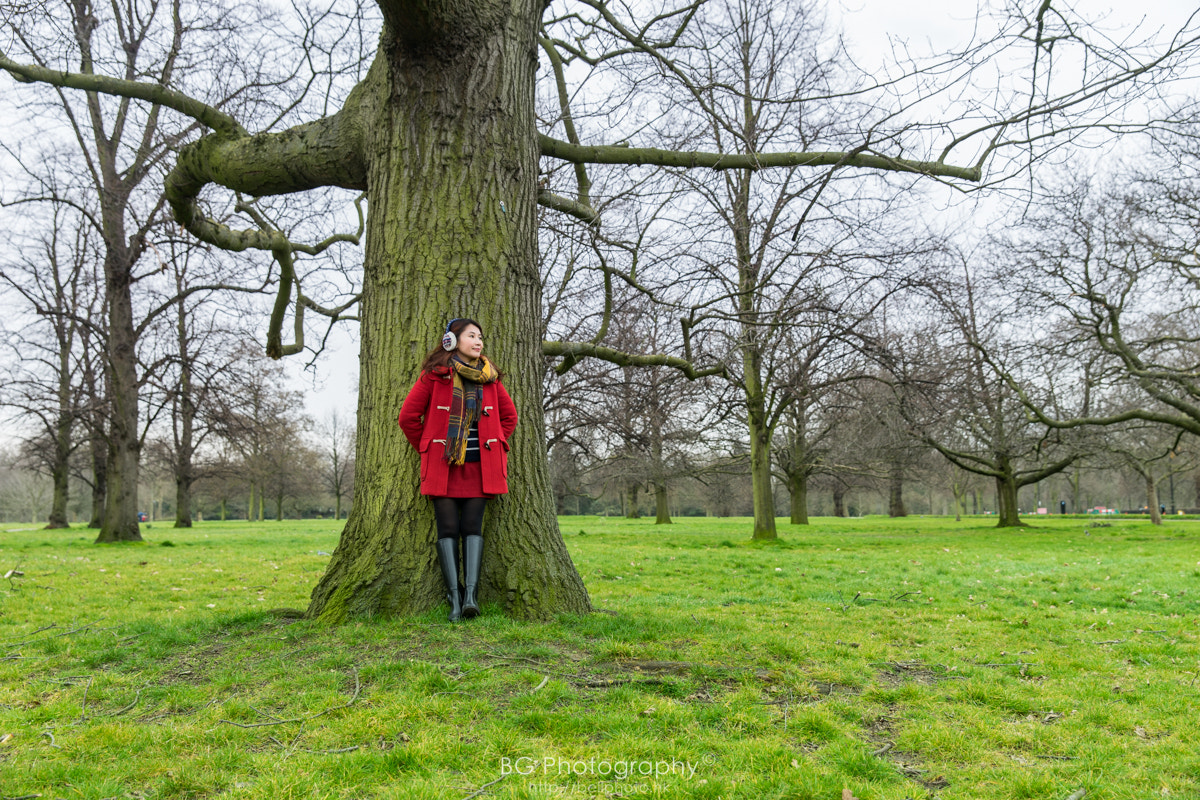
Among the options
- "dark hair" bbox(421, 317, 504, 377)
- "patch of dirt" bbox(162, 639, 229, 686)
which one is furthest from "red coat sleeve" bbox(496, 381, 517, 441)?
"patch of dirt" bbox(162, 639, 229, 686)

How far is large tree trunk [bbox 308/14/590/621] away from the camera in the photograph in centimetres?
432

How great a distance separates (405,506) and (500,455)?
67 centimetres

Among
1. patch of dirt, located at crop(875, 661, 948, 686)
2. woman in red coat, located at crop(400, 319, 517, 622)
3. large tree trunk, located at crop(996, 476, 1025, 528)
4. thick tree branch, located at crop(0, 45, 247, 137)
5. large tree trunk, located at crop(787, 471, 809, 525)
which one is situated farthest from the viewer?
large tree trunk, located at crop(787, 471, 809, 525)

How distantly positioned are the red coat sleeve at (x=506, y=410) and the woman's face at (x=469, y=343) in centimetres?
30

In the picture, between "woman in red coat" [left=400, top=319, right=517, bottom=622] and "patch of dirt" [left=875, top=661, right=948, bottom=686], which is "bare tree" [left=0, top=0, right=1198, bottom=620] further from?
"patch of dirt" [left=875, top=661, right=948, bottom=686]

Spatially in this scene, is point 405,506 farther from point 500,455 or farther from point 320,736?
point 320,736

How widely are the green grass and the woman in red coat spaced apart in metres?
0.37

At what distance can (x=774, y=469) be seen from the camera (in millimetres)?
32281

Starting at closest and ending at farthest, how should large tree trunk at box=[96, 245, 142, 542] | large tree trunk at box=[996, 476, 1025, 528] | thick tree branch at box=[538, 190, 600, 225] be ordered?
thick tree branch at box=[538, 190, 600, 225] → large tree trunk at box=[96, 245, 142, 542] → large tree trunk at box=[996, 476, 1025, 528]

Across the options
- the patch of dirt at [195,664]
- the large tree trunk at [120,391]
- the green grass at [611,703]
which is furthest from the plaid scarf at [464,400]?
the large tree trunk at [120,391]

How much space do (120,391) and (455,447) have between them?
14.1m

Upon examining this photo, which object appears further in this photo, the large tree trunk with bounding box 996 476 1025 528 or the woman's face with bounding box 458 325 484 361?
the large tree trunk with bounding box 996 476 1025 528

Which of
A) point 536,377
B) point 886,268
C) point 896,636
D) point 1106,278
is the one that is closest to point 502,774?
point 536,377

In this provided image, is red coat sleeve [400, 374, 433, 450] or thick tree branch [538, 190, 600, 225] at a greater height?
thick tree branch [538, 190, 600, 225]
